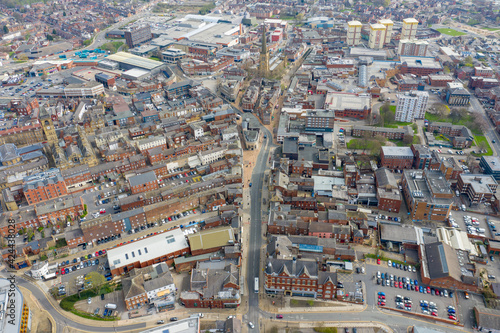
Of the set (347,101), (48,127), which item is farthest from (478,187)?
(48,127)

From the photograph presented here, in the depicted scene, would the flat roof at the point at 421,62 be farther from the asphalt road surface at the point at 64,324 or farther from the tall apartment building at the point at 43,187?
the asphalt road surface at the point at 64,324

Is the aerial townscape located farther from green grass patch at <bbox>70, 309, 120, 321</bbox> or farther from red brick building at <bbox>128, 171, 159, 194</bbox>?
red brick building at <bbox>128, 171, 159, 194</bbox>

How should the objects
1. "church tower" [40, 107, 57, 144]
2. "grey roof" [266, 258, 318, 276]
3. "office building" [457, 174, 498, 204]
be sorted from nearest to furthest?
1. "grey roof" [266, 258, 318, 276]
2. "office building" [457, 174, 498, 204]
3. "church tower" [40, 107, 57, 144]

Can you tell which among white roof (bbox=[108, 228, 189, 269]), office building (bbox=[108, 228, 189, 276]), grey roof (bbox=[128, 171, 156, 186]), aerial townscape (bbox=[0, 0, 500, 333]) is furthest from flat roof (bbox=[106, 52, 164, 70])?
office building (bbox=[108, 228, 189, 276])

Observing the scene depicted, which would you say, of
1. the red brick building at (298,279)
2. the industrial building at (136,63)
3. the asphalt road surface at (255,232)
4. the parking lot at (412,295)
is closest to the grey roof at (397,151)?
the asphalt road surface at (255,232)

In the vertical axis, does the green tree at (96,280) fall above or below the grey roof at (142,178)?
below

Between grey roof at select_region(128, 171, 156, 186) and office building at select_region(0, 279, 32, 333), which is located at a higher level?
grey roof at select_region(128, 171, 156, 186)

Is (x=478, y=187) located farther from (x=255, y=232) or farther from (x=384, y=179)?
(x=255, y=232)
